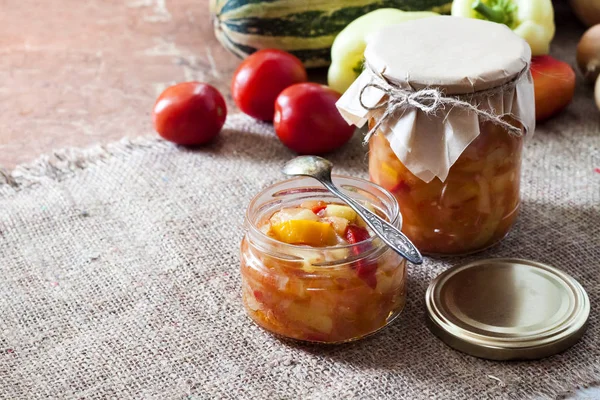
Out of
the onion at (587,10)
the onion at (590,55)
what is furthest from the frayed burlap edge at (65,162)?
the onion at (587,10)

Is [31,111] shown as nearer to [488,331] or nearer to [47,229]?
[47,229]

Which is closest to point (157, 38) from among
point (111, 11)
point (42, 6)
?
point (111, 11)

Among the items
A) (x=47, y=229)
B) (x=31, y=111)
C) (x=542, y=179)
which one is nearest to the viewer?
(x=47, y=229)

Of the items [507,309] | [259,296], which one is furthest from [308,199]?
[507,309]

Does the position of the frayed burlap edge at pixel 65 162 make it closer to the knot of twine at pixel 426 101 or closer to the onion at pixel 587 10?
the knot of twine at pixel 426 101

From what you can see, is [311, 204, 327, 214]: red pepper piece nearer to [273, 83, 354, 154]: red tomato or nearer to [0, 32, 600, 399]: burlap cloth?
[0, 32, 600, 399]: burlap cloth

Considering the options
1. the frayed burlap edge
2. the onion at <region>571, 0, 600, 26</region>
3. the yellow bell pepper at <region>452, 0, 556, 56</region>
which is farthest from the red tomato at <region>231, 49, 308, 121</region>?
the onion at <region>571, 0, 600, 26</region>
